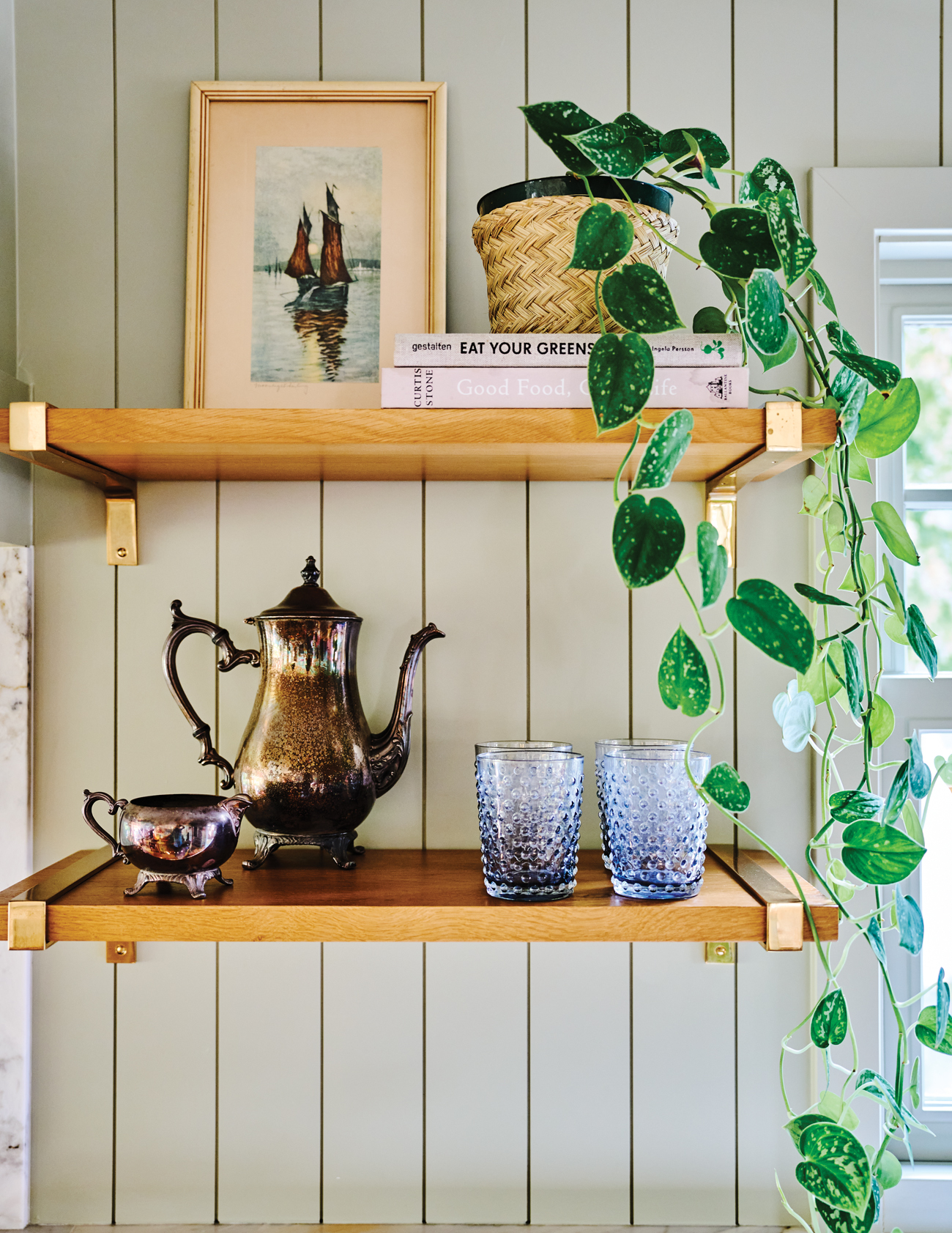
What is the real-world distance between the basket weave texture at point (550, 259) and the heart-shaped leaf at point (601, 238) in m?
0.17

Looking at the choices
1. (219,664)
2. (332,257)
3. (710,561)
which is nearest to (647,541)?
(710,561)

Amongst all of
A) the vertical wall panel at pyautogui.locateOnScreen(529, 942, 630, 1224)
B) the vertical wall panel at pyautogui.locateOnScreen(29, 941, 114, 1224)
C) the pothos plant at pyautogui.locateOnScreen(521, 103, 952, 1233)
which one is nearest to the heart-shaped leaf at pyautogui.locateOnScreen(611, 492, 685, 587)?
the pothos plant at pyautogui.locateOnScreen(521, 103, 952, 1233)

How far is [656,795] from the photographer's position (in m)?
0.83

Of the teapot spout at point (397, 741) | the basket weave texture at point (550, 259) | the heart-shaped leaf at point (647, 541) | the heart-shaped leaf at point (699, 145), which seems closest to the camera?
the heart-shaped leaf at point (647, 541)

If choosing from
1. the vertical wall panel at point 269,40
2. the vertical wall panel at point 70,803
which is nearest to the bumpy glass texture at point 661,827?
the vertical wall panel at point 70,803

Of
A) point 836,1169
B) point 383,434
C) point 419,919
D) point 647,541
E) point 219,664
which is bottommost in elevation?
point 836,1169

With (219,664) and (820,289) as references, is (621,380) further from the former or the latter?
(219,664)

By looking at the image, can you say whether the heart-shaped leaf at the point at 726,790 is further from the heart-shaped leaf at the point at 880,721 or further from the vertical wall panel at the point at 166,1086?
the vertical wall panel at the point at 166,1086

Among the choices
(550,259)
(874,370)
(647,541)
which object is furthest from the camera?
(550,259)

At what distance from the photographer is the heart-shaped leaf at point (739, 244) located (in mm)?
726

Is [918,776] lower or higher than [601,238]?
lower

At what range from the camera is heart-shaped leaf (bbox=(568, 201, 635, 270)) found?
2.15ft

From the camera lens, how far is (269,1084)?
1.04 meters

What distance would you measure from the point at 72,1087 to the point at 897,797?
3.09 feet
